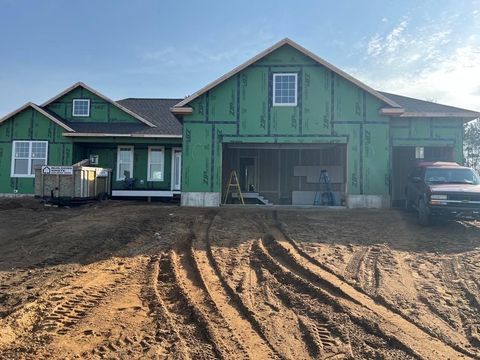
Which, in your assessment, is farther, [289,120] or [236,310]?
[289,120]

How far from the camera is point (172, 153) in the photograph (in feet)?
66.0

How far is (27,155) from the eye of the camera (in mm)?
19484

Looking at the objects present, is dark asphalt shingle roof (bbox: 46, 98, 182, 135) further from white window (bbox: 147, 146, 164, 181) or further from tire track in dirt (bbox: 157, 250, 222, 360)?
tire track in dirt (bbox: 157, 250, 222, 360)

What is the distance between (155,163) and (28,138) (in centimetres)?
669

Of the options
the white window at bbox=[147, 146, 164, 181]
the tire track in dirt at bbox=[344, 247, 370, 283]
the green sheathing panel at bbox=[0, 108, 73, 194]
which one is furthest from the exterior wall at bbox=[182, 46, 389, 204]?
the green sheathing panel at bbox=[0, 108, 73, 194]

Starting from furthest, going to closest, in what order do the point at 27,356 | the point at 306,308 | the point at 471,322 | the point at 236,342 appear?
the point at 306,308, the point at 471,322, the point at 236,342, the point at 27,356

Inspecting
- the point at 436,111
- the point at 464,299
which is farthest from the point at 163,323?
the point at 436,111

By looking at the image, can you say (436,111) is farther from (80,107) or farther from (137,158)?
(80,107)

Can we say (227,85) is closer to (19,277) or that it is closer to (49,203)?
(49,203)

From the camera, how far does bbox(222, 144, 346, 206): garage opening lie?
20.6 meters

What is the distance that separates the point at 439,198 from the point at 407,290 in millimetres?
5729

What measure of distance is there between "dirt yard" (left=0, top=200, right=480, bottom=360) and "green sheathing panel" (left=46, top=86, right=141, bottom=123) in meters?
10.9

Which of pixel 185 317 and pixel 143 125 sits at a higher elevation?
pixel 143 125

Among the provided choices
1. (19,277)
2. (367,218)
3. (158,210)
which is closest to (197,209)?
(158,210)
